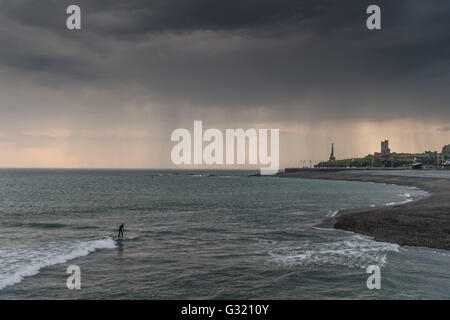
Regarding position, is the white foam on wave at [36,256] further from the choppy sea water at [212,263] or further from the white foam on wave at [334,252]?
the white foam on wave at [334,252]

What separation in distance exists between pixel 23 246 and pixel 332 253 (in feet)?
101

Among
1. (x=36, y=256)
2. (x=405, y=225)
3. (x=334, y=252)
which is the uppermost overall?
(x=405, y=225)

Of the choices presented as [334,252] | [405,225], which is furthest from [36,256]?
[405,225]

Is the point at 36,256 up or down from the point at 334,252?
down

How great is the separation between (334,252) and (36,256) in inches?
1052

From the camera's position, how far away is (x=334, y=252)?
28.2m

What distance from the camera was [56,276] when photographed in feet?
75.5

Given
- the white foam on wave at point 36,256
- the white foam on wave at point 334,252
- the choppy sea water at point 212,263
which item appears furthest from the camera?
the white foam on wave at point 334,252

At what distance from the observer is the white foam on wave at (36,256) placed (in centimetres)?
2328

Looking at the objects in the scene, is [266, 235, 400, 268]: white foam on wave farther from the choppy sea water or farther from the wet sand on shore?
the wet sand on shore

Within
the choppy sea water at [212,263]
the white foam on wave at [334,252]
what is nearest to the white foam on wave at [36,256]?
the choppy sea water at [212,263]

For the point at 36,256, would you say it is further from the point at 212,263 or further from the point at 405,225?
the point at 405,225

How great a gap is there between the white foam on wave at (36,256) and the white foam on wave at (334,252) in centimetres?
1717
